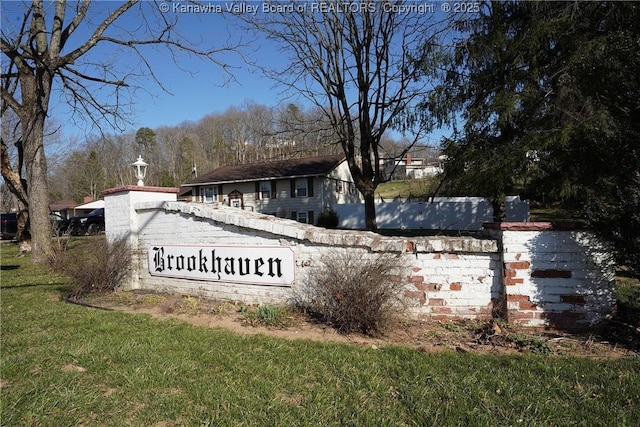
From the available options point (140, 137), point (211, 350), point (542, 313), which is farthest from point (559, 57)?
point (140, 137)

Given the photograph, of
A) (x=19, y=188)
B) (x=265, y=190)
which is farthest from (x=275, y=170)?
(x=19, y=188)

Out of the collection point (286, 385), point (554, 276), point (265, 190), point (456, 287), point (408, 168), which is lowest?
point (286, 385)

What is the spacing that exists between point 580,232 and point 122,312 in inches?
235

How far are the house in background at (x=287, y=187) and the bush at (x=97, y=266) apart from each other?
18958 mm

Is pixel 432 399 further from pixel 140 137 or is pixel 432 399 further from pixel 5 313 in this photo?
pixel 140 137

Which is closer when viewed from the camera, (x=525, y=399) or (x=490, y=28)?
(x=525, y=399)

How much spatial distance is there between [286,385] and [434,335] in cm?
191

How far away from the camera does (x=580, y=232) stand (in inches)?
165

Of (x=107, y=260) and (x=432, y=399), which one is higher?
(x=107, y=260)

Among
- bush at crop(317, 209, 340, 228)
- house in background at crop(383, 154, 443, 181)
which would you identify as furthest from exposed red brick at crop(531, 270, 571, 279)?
bush at crop(317, 209, 340, 228)

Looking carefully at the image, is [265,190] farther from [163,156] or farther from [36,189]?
[163,156]

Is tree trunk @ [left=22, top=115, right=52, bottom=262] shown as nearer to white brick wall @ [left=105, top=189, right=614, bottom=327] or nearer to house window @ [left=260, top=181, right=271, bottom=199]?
white brick wall @ [left=105, top=189, right=614, bottom=327]

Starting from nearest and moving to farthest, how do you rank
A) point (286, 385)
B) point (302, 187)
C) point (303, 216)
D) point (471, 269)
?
1. point (286, 385)
2. point (471, 269)
3. point (303, 216)
4. point (302, 187)

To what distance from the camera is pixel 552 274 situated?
424cm
